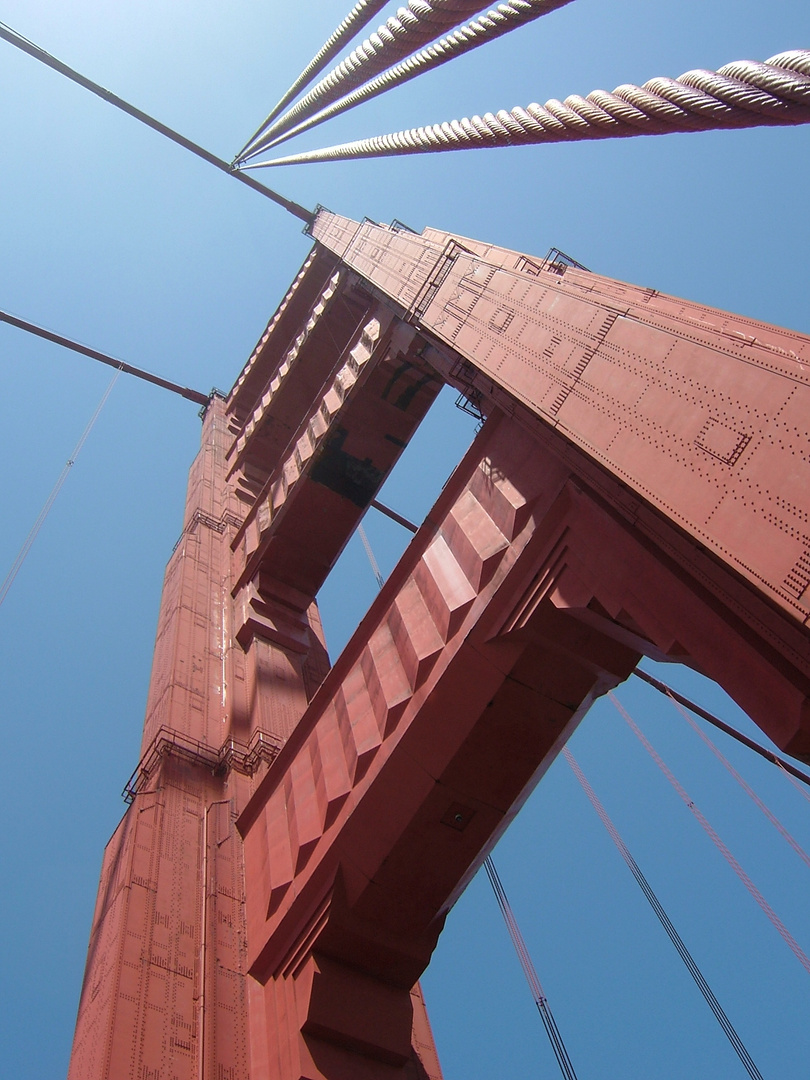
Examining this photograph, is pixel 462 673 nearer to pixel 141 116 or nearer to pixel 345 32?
pixel 345 32

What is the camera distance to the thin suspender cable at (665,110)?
4195 mm

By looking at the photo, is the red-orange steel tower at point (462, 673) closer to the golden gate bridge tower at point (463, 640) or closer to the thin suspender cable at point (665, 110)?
the golden gate bridge tower at point (463, 640)

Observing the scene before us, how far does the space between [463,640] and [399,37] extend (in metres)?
5.64

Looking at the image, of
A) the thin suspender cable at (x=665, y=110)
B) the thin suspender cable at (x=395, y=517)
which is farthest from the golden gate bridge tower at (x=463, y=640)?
the thin suspender cable at (x=395, y=517)

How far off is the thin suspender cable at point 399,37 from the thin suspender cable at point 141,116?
15522mm

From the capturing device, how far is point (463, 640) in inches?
357

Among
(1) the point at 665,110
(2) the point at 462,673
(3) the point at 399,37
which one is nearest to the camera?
(1) the point at 665,110

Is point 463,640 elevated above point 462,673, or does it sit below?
above

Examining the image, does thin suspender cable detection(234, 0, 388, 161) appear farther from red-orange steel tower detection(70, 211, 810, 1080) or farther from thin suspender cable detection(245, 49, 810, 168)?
red-orange steel tower detection(70, 211, 810, 1080)

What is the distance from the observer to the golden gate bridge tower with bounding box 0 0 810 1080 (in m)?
5.70

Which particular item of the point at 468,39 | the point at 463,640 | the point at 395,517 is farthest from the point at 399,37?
the point at 395,517

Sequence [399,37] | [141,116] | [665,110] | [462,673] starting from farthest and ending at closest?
[141,116] < [462,673] < [399,37] < [665,110]

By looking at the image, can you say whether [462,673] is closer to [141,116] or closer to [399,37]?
[399,37]

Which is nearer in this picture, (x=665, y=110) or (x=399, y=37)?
(x=665, y=110)
